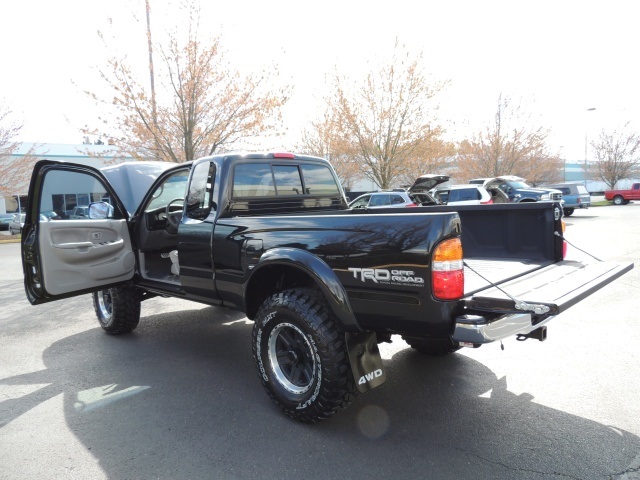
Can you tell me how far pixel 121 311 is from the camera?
5.26m

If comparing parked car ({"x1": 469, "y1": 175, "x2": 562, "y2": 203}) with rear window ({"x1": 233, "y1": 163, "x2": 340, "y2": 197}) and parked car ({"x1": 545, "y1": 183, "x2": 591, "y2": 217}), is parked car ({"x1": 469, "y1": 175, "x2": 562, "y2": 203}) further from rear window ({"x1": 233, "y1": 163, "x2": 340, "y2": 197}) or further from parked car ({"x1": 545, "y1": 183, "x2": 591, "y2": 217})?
rear window ({"x1": 233, "y1": 163, "x2": 340, "y2": 197})

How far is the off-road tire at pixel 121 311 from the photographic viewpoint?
5246 mm

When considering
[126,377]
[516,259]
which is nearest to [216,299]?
[126,377]

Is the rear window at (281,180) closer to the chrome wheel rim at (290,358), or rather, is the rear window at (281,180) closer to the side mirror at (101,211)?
the chrome wheel rim at (290,358)

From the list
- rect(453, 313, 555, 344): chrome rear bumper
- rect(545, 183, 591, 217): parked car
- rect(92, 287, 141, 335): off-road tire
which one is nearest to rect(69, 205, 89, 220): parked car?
rect(92, 287, 141, 335): off-road tire

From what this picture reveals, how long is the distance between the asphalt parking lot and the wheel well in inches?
30.5

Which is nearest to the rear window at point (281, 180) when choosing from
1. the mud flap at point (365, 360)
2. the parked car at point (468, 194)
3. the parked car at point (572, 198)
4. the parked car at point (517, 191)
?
the mud flap at point (365, 360)

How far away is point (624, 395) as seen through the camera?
3.46 m

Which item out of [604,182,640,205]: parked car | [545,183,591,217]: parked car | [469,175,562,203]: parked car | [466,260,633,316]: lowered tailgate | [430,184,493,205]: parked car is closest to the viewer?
[466,260,633,316]: lowered tailgate

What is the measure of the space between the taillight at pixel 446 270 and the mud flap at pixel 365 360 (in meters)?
0.73

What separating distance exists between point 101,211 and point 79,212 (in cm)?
29

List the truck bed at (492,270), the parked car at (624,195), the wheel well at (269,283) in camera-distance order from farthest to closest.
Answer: the parked car at (624,195)
the wheel well at (269,283)
the truck bed at (492,270)

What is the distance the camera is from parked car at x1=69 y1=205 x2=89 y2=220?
4883mm

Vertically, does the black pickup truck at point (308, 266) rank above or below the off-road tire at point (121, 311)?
above
